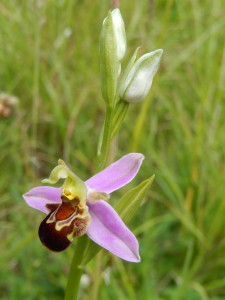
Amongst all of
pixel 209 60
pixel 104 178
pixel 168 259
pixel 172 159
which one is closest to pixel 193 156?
pixel 172 159

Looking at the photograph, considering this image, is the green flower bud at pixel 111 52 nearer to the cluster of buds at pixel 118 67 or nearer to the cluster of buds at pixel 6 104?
the cluster of buds at pixel 118 67

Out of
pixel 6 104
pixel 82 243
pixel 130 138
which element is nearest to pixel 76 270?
pixel 82 243

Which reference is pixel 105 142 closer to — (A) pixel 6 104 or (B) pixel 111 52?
(B) pixel 111 52

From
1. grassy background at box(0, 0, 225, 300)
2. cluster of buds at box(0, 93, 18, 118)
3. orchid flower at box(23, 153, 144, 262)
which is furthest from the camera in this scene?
cluster of buds at box(0, 93, 18, 118)

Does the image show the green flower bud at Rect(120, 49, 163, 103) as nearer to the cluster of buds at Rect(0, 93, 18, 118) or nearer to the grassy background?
the grassy background

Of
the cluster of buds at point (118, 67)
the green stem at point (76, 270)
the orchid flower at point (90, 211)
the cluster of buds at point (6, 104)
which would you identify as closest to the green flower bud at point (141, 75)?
the cluster of buds at point (118, 67)

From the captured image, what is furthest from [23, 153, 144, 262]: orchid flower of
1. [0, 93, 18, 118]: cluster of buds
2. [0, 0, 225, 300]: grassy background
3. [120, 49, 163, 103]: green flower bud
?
[0, 93, 18, 118]: cluster of buds
